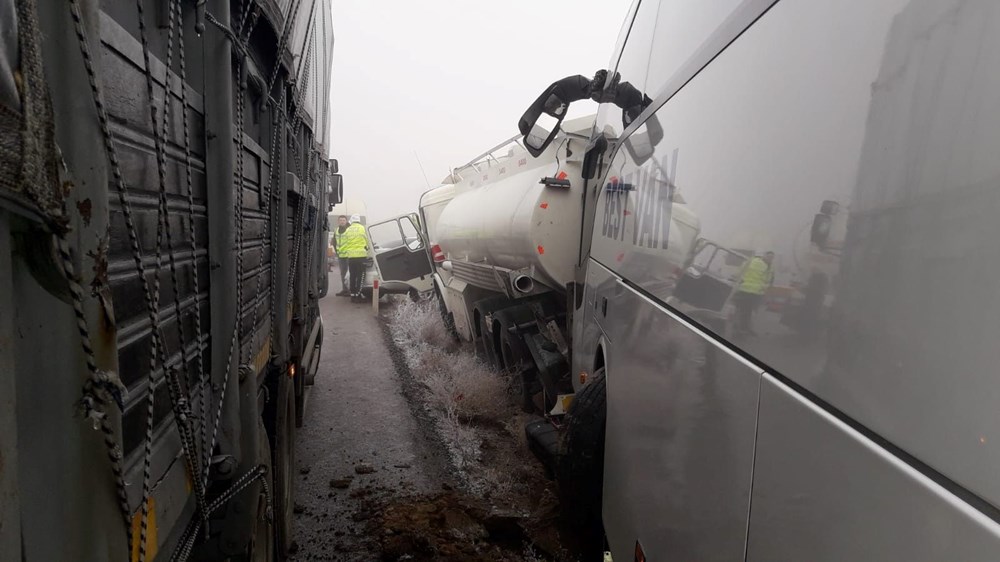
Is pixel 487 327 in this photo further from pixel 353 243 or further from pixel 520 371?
pixel 353 243

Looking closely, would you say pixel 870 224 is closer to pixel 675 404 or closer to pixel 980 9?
pixel 980 9

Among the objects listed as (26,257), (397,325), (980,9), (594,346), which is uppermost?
(980,9)

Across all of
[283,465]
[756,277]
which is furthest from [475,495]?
[756,277]

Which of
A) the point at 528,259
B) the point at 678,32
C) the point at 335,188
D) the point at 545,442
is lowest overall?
the point at 545,442

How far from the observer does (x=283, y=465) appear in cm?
318

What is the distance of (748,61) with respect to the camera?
1428 mm

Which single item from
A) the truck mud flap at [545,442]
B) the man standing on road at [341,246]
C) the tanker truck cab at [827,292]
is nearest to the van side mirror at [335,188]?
the truck mud flap at [545,442]

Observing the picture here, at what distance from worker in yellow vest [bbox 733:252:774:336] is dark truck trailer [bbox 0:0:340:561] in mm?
1180

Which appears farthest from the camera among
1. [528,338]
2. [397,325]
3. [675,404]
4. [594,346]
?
[397,325]

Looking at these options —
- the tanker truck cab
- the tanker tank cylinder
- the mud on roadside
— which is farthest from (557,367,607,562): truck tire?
the tanker tank cylinder

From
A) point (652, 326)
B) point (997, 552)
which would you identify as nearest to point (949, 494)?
point (997, 552)

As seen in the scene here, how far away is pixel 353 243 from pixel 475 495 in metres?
10.1

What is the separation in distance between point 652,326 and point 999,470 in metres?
1.41

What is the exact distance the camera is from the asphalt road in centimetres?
355
